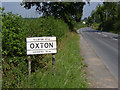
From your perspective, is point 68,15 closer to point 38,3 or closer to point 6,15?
point 38,3

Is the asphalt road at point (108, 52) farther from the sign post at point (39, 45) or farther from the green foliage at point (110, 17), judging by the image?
the green foliage at point (110, 17)

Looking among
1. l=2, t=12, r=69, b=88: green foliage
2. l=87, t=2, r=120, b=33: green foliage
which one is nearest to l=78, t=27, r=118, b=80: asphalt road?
l=2, t=12, r=69, b=88: green foliage

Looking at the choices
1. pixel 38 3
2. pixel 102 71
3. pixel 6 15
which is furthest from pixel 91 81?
pixel 38 3

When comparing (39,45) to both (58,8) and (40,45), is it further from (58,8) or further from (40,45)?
(58,8)

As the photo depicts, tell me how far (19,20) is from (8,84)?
1904mm

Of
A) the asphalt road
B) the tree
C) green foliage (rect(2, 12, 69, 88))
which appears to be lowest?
the asphalt road

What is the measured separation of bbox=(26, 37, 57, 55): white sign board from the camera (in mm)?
4531

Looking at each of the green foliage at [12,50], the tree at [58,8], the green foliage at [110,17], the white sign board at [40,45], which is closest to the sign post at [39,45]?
the white sign board at [40,45]

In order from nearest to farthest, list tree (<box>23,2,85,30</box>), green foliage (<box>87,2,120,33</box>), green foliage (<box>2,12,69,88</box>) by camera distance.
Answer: green foliage (<box>2,12,69,88</box>), tree (<box>23,2,85,30</box>), green foliage (<box>87,2,120,33</box>)

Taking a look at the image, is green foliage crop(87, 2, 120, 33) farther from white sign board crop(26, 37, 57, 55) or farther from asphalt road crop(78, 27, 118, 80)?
white sign board crop(26, 37, 57, 55)

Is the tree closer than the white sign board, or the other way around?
the white sign board

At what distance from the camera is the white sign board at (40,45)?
4531 millimetres

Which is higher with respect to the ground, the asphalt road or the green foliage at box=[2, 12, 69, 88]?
the green foliage at box=[2, 12, 69, 88]

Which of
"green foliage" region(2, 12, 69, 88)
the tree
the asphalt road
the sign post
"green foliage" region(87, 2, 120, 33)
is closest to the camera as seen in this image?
"green foliage" region(2, 12, 69, 88)
